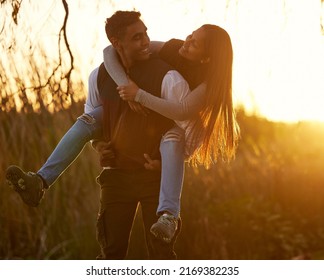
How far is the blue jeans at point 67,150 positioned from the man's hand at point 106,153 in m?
0.08

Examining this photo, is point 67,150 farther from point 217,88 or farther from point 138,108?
point 217,88

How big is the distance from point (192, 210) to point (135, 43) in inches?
140

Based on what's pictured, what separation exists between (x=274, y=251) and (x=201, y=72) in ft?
12.0

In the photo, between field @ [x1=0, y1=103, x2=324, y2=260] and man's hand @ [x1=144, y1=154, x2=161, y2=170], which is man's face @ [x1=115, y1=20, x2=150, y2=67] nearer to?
man's hand @ [x1=144, y1=154, x2=161, y2=170]

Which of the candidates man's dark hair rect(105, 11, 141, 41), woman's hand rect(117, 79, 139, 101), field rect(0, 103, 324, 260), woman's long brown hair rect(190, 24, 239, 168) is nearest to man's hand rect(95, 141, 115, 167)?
woman's hand rect(117, 79, 139, 101)

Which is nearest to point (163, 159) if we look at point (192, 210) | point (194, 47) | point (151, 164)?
point (151, 164)

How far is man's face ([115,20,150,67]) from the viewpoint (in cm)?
384

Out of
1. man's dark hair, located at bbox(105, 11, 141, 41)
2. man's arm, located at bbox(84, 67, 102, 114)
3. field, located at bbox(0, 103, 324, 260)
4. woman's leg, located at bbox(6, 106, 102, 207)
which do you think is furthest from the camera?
field, located at bbox(0, 103, 324, 260)

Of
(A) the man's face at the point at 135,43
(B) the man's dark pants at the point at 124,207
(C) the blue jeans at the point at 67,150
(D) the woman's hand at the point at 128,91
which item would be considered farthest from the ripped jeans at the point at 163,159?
(A) the man's face at the point at 135,43

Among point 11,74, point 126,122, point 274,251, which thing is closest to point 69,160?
point 126,122

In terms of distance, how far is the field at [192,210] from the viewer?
6992 millimetres

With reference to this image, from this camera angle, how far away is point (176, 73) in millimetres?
3861

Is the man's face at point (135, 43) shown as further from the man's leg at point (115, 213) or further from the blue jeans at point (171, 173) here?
Result: the man's leg at point (115, 213)

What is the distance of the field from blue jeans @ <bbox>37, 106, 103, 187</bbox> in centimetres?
289
